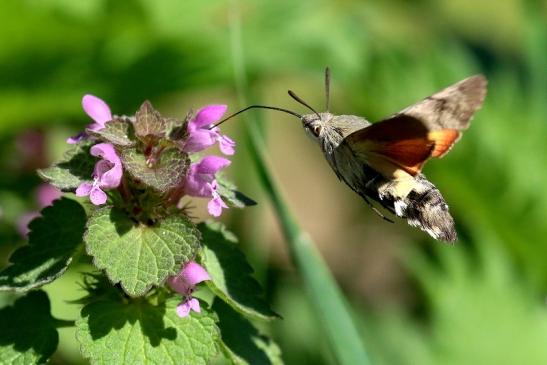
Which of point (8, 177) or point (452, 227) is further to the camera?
point (8, 177)

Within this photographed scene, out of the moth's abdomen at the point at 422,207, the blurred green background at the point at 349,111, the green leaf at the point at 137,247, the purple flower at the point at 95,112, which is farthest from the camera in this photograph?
the blurred green background at the point at 349,111

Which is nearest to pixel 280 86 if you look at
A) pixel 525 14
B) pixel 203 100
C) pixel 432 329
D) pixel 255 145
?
pixel 203 100

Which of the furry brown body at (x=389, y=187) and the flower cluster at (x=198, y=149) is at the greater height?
the flower cluster at (x=198, y=149)

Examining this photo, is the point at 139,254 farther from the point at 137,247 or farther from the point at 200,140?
the point at 200,140

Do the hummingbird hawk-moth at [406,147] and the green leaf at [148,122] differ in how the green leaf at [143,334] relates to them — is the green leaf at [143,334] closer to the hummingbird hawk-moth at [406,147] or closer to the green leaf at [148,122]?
the green leaf at [148,122]

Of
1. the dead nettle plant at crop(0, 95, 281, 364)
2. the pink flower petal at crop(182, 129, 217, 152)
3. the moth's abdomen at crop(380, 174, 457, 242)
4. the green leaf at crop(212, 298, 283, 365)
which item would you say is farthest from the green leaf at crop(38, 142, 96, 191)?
the moth's abdomen at crop(380, 174, 457, 242)

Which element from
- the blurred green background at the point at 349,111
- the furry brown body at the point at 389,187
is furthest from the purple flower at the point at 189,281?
the blurred green background at the point at 349,111

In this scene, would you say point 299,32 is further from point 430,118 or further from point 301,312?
point 430,118
